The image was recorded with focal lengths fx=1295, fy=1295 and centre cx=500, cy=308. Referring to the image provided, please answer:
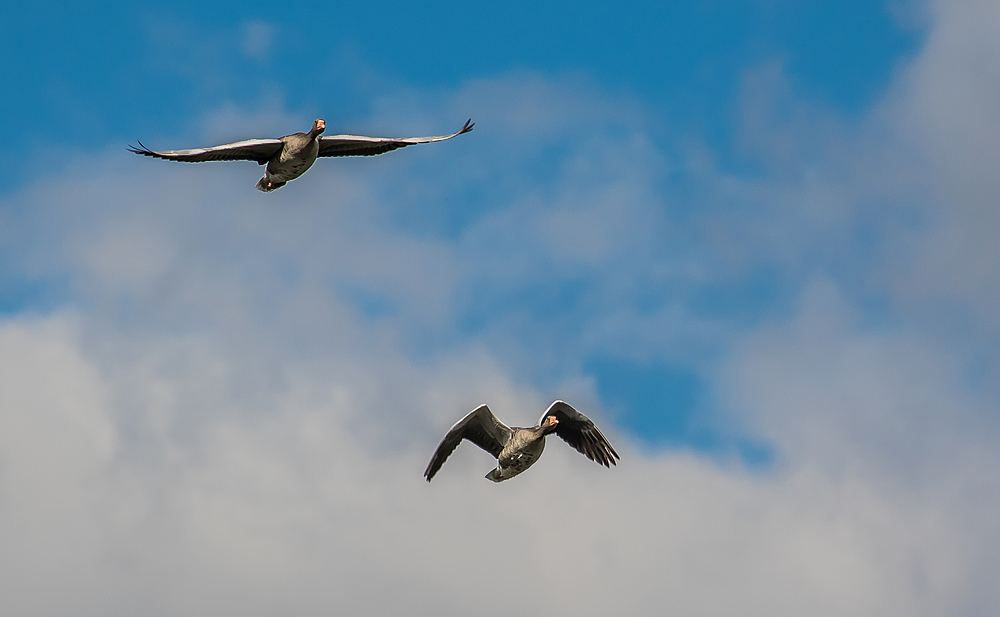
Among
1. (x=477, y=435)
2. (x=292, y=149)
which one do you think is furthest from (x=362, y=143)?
(x=477, y=435)

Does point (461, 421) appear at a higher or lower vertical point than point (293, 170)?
lower

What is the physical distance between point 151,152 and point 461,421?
12397 mm

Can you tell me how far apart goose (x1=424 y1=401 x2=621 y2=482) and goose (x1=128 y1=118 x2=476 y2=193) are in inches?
365

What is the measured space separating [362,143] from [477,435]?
1059 cm

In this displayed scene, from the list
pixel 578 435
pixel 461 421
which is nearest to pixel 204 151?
pixel 461 421

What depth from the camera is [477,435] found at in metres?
41.7

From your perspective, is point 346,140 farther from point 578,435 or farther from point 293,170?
point 578,435

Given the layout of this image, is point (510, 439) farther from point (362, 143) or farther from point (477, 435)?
point (362, 143)

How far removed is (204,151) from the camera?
1553 inches

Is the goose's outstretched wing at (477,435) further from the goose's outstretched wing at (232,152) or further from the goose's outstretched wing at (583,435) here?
the goose's outstretched wing at (232,152)

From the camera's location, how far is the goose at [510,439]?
40.3 meters

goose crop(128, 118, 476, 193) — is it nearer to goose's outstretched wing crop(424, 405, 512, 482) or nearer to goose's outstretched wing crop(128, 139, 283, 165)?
goose's outstretched wing crop(128, 139, 283, 165)

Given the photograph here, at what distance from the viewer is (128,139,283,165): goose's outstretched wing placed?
127 ft

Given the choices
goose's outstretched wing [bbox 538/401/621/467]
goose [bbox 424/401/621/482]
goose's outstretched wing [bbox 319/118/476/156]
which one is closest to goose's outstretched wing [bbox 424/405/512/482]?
goose [bbox 424/401/621/482]
